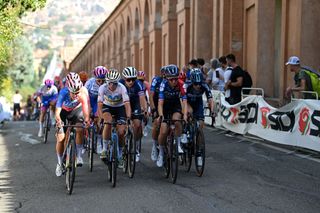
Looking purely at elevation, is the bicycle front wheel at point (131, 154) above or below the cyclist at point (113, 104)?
below

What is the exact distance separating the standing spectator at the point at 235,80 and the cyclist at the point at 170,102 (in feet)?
21.2

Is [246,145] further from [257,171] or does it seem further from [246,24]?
[246,24]

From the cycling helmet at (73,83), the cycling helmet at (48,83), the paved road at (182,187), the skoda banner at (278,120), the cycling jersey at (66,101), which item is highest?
the cycling helmet at (48,83)

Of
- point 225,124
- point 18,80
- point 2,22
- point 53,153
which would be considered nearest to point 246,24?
point 225,124

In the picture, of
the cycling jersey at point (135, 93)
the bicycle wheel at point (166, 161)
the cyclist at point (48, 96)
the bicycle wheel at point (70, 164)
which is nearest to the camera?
the bicycle wheel at point (70, 164)

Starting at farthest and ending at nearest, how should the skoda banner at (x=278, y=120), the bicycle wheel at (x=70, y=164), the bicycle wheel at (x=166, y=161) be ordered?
the skoda banner at (x=278, y=120), the bicycle wheel at (x=166, y=161), the bicycle wheel at (x=70, y=164)

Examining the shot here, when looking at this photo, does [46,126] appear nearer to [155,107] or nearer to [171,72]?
[155,107]

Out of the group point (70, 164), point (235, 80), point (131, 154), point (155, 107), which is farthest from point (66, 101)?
point (235, 80)

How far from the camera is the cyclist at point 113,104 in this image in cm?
1070

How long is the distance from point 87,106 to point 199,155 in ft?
7.01

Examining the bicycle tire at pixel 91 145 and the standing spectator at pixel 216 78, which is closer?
the bicycle tire at pixel 91 145

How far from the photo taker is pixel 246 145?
1559 cm

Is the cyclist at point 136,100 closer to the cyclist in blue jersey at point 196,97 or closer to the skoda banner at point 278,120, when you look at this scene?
the cyclist in blue jersey at point 196,97

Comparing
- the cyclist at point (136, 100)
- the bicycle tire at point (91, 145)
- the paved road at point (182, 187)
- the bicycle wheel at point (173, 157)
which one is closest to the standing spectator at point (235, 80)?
the paved road at point (182, 187)
